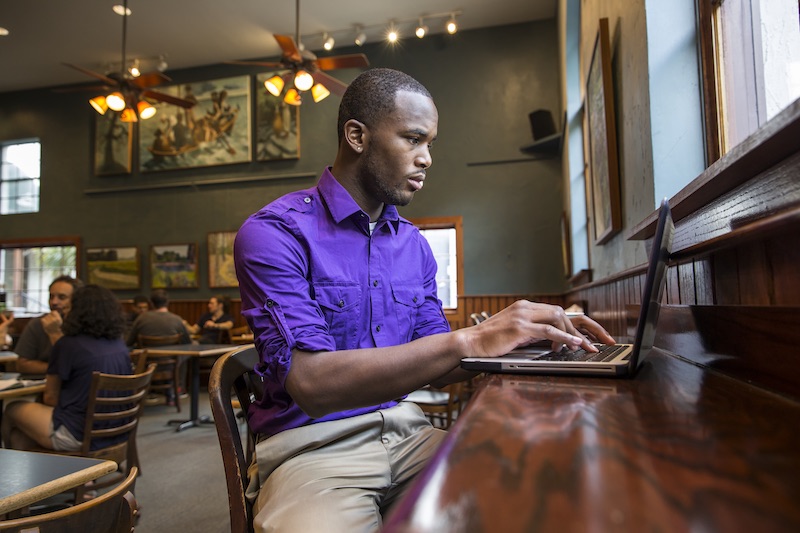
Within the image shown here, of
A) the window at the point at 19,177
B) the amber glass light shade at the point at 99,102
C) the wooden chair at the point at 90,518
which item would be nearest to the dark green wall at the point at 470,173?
the window at the point at 19,177

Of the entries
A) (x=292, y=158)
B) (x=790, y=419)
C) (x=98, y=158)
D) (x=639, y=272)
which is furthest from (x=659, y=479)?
(x=98, y=158)

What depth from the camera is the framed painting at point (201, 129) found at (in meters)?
9.01

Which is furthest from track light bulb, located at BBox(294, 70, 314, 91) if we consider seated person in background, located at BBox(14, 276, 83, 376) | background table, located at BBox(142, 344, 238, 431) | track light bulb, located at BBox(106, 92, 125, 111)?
seated person in background, located at BBox(14, 276, 83, 376)

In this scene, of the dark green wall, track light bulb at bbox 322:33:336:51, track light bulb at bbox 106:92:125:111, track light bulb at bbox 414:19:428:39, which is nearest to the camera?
track light bulb at bbox 106:92:125:111

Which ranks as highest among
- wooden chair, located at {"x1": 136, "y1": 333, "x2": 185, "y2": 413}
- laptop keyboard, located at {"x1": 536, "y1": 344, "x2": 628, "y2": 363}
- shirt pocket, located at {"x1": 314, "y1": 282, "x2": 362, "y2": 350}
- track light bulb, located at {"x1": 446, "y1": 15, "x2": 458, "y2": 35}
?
track light bulb, located at {"x1": 446, "y1": 15, "x2": 458, "y2": 35}

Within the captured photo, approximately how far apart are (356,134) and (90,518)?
108 cm

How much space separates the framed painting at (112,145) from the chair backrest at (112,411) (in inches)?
306

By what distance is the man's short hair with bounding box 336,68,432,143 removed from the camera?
142 centimetres

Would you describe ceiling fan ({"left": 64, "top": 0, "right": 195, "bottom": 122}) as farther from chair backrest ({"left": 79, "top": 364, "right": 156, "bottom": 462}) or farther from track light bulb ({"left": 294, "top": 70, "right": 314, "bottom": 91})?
chair backrest ({"left": 79, "top": 364, "right": 156, "bottom": 462})

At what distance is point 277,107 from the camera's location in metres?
8.82

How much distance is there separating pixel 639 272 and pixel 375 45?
305 inches

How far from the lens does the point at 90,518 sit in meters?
1.11

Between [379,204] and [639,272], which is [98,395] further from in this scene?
[639,272]

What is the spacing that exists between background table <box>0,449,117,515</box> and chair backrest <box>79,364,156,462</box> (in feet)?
4.01
